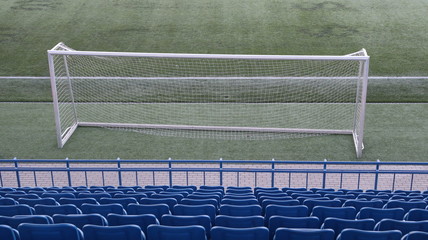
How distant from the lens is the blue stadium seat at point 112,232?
6.28 metres

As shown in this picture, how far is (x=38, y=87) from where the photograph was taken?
59.3ft

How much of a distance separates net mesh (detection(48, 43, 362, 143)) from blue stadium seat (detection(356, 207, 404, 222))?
701cm

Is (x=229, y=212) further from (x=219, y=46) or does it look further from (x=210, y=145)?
(x=219, y=46)

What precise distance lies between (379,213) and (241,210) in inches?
77.7

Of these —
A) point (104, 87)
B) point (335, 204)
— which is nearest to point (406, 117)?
point (335, 204)

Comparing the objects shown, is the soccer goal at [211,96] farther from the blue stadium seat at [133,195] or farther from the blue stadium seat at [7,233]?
the blue stadium seat at [7,233]

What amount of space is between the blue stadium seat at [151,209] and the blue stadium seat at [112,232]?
4.48 ft

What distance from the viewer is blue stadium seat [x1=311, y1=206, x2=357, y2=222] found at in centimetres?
762

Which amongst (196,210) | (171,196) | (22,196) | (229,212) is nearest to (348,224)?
(229,212)

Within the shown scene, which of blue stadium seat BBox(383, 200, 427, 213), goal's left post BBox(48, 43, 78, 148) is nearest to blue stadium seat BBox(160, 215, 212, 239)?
blue stadium seat BBox(383, 200, 427, 213)

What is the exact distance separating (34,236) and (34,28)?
18.7m

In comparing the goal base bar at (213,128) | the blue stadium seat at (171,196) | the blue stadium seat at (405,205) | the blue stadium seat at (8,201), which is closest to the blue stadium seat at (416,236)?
the blue stadium seat at (405,205)

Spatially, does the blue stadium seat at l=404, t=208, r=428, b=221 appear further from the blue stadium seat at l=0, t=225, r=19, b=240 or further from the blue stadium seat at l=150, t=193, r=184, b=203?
the blue stadium seat at l=0, t=225, r=19, b=240

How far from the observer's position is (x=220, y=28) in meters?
23.1
